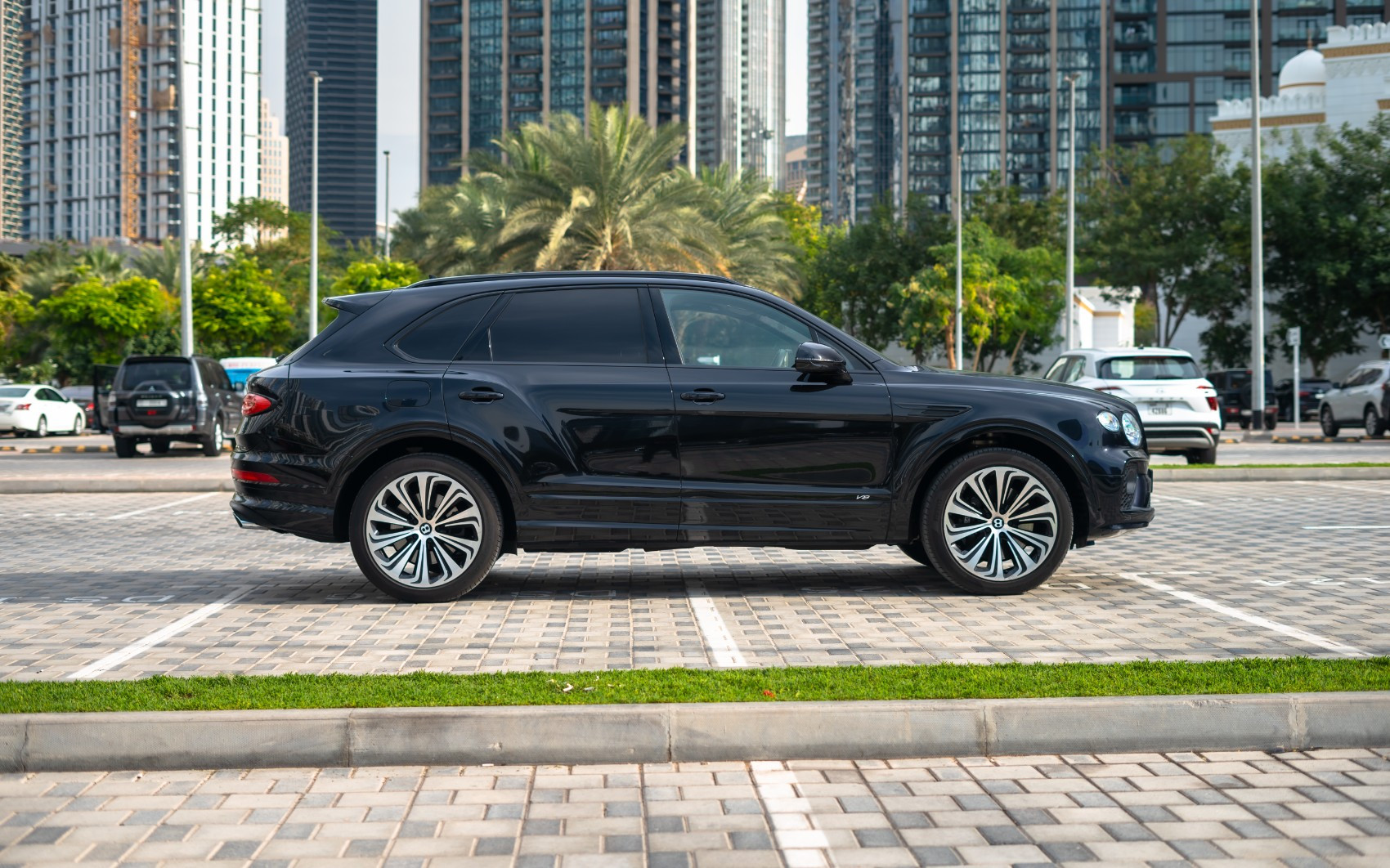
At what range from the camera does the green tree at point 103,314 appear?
5481 cm

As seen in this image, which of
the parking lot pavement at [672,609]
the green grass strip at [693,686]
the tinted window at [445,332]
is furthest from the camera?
the tinted window at [445,332]

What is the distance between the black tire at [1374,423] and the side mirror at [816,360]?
25.7 metres

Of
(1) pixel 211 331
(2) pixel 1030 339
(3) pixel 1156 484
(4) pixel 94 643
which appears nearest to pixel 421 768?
(4) pixel 94 643

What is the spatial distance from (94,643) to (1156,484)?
13434 millimetres

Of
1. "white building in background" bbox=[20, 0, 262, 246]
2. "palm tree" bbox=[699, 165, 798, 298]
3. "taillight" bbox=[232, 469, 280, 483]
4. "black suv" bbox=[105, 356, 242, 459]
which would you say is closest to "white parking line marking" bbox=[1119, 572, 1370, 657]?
"taillight" bbox=[232, 469, 280, 483]

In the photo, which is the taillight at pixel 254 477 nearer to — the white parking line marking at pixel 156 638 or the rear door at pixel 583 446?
the white parking line marking at pixel 156 638

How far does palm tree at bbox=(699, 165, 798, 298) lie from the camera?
38125mm

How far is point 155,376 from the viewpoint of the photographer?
82.3ft

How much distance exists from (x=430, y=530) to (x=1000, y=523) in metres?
3.21

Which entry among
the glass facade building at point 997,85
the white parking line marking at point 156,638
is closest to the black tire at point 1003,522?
the white parking line marking at point 156,638

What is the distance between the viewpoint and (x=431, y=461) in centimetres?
775

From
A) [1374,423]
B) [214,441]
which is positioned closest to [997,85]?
[1374,423]

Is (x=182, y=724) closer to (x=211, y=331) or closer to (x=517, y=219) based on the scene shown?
(x=517, y=219)

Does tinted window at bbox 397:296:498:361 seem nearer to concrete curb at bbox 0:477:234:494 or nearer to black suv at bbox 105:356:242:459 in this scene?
concrete curb at bbox 0:477:234:494
